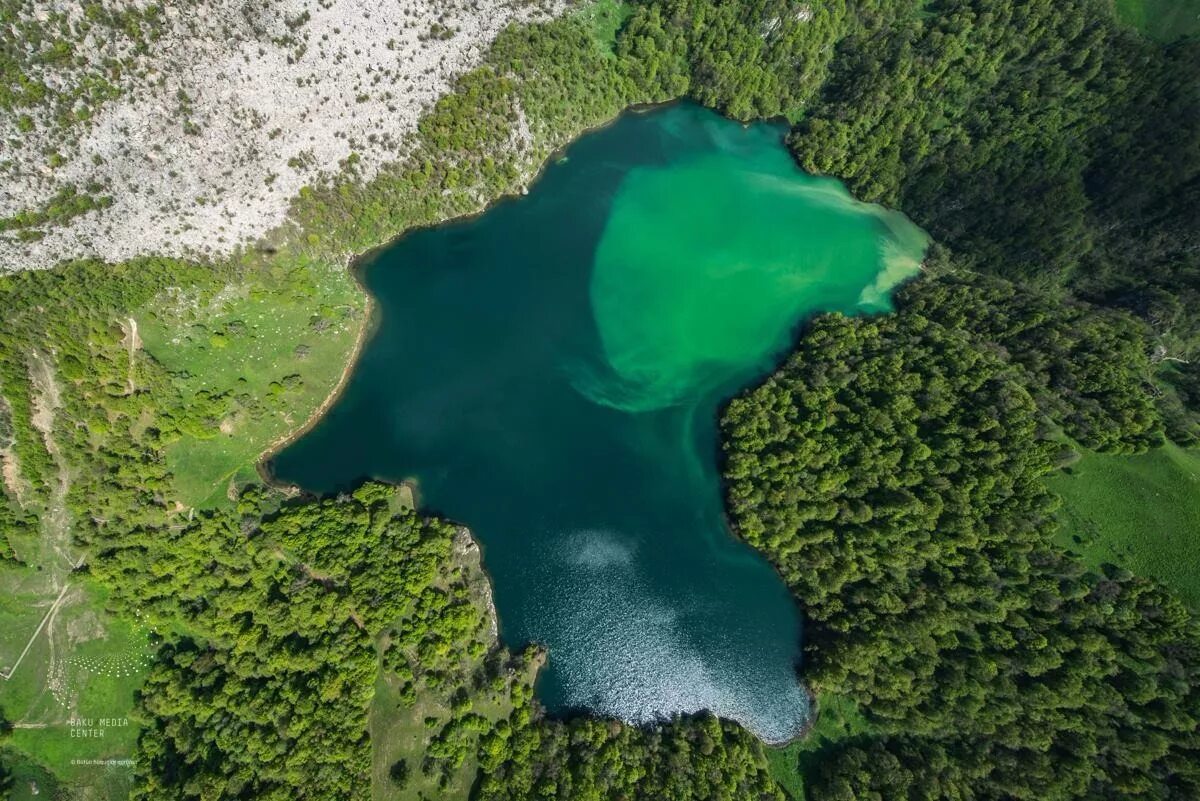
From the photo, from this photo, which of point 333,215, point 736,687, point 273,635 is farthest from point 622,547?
point 333,215

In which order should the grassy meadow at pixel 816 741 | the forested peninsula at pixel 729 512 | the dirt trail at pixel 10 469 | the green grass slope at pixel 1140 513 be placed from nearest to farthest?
the forested peninsula at pixel 729 512 < the green grass slope at pixel 1140 513 < the grassy meadow at pixel 816 741 < the dirt trail at pixel 10 469

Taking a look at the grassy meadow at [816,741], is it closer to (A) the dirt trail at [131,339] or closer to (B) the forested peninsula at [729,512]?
(B) the forested peninsula at [729,512]

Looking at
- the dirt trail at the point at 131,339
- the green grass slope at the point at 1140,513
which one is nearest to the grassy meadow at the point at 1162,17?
the green grass slope at the point at 1140,513

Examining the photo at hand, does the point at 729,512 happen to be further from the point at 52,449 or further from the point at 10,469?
the point at 10,469

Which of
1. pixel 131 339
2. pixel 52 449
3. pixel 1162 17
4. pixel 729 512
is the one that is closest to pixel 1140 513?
pixel 729 512

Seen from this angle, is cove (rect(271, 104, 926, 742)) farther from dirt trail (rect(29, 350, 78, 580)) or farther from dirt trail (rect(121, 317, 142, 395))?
dirt trail (rect(29, 350, 78, 580))

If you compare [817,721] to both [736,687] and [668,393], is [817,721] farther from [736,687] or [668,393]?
[668,393]
